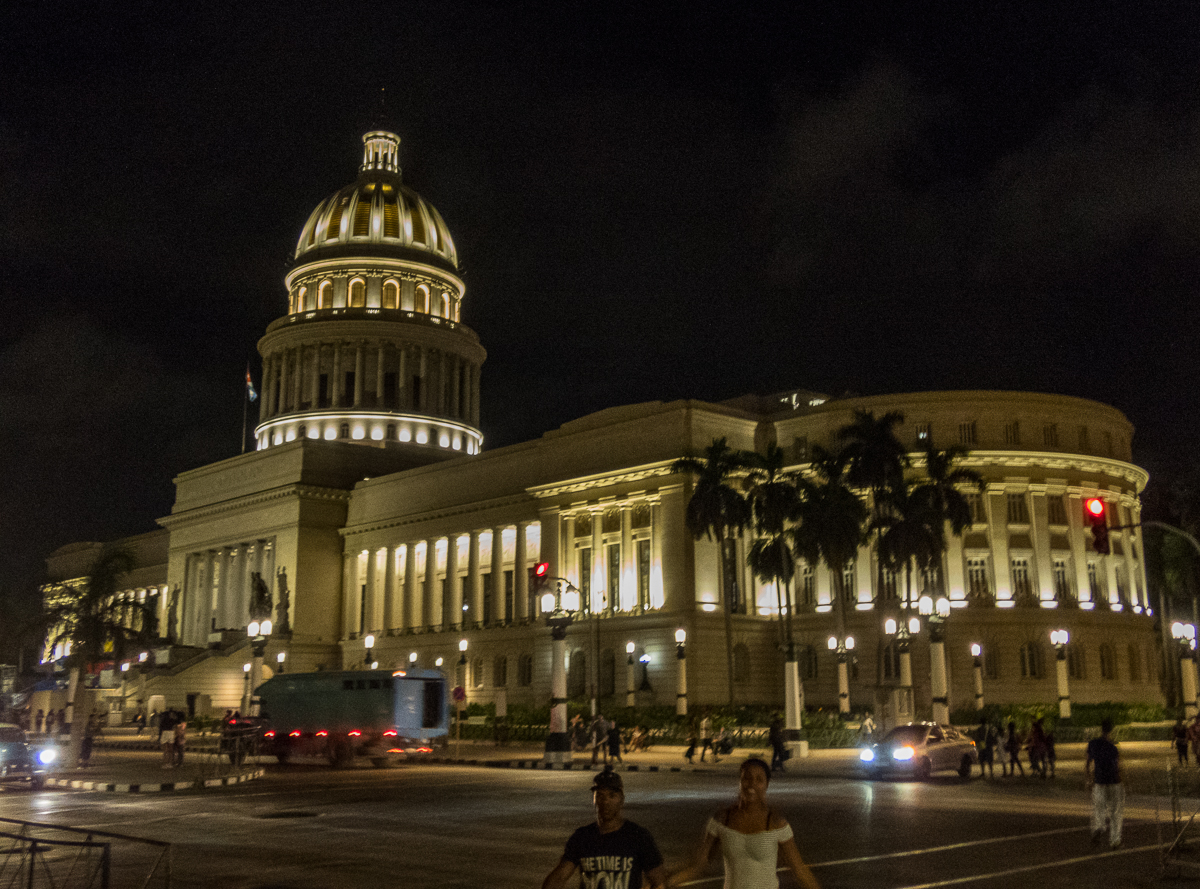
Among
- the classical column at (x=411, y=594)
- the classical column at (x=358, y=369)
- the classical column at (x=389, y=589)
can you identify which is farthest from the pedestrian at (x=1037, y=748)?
the classical column at (x=358, y=369)

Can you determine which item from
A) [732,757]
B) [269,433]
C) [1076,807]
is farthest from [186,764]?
[269,433]

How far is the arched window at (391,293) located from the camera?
10956 centimetres

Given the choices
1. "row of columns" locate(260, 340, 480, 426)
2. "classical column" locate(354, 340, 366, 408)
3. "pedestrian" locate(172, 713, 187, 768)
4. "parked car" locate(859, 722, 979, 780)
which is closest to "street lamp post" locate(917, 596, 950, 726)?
"parked car" locate(859, 722, 979, 780)

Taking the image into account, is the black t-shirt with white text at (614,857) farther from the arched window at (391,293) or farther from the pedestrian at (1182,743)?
the arched window at (391,293)

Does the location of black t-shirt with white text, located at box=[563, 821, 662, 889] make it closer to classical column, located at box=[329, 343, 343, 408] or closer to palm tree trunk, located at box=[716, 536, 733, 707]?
palm tree trunk, located at box=[716, 536, 733, 707]

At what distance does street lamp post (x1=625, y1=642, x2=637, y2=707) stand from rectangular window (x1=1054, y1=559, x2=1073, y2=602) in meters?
23.3

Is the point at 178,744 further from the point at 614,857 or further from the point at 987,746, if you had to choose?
the point at 614,857

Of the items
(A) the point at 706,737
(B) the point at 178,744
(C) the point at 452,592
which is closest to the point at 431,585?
(C) the point at 452,592

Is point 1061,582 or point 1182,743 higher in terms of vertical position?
point 1061,582

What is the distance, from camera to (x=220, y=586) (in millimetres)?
96375

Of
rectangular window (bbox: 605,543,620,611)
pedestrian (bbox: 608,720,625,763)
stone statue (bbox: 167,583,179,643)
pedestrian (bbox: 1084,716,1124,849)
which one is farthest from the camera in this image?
stone statue (bbox: 167,583,179,643)

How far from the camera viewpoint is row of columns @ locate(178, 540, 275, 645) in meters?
92.4

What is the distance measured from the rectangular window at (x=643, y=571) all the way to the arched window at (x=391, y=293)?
4950 cm

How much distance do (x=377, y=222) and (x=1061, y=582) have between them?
70.7 m
